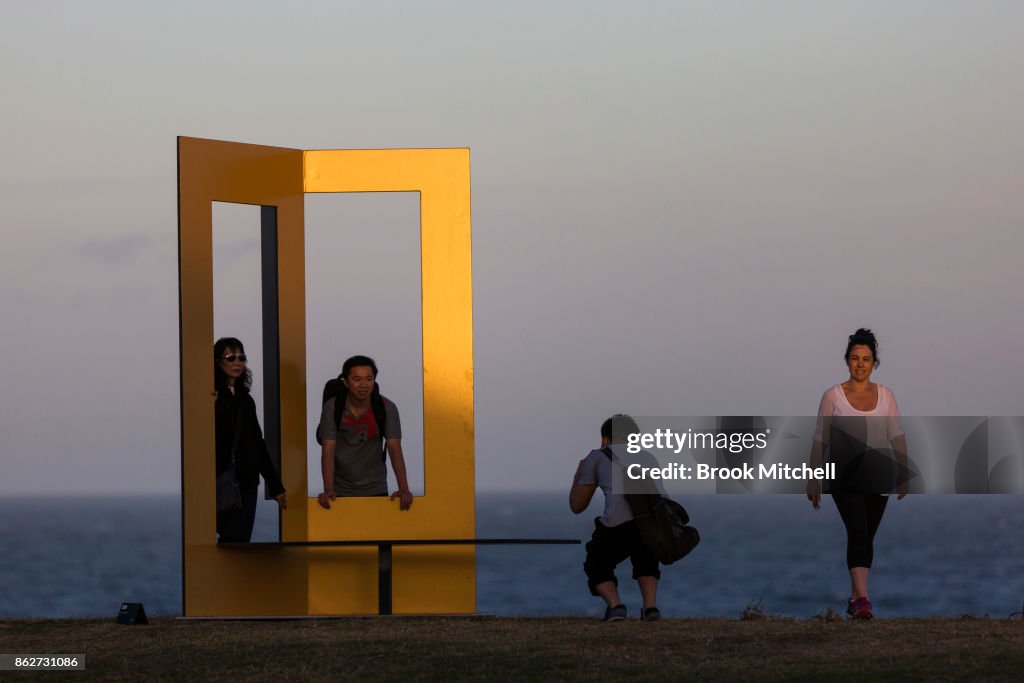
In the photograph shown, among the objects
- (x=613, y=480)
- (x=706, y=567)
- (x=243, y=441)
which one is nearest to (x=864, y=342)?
(x=613, y=480)

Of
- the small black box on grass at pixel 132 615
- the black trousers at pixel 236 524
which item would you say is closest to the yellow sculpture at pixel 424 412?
the black trousers at pixel 236 524

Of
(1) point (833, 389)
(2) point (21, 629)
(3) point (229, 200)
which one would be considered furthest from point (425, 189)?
(2) point (21, 629)

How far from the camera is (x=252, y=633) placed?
30.7 feet

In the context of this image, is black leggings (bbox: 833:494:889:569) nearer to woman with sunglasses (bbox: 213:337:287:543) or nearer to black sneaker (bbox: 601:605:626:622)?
black sneaker (bbox: 601:605:626:622)

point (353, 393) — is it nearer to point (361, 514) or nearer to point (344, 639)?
point (361, 514)

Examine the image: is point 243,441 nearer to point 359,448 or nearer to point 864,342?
point 359,448

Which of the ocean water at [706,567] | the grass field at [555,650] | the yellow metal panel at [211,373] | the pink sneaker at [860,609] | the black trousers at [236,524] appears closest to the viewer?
the grass field at [555,650]

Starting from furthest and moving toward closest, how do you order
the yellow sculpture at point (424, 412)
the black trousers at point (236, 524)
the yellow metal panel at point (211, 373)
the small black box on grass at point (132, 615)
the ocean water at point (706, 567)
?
1. the ocean water at point (706, 567)
2. the yellow sculpture at point (424, 412)
3. the black trousers at point (236, 524)
4. the yellow metal panel at point (211, 373)
5. the small black box on grass at point (132, 615)

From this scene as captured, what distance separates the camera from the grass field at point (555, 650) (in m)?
7.72

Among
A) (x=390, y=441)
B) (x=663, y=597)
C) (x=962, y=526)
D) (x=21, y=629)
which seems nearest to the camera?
(x=21, y=629)

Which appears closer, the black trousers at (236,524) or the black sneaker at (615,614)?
the black sneaker at (615,614)

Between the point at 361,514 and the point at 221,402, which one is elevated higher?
the point at 221,402

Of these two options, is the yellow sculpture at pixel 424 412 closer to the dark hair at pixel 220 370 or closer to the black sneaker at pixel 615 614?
the dark hair at pixel 220 370

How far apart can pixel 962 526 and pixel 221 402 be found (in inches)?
2919
